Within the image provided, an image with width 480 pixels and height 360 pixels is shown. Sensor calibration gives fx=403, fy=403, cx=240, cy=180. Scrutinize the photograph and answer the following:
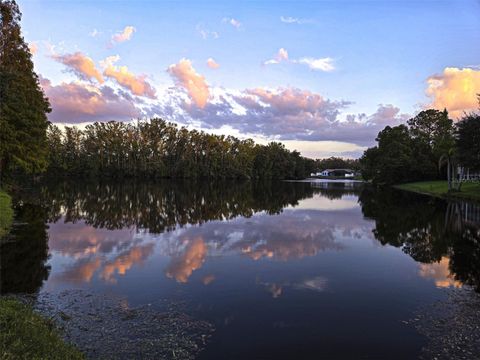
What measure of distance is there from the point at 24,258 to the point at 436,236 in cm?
1973

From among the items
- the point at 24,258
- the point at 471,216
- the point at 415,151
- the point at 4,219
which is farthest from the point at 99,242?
the point at 415,151

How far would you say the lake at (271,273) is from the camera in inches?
345

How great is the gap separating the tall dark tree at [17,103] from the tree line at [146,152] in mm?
85669

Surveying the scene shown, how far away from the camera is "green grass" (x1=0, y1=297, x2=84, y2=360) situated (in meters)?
6.35

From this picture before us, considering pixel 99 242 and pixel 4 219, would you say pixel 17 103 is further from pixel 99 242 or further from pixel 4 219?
pixel 99 242

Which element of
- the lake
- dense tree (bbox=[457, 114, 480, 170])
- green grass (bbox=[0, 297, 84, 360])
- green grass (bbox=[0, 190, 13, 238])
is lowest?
the lake

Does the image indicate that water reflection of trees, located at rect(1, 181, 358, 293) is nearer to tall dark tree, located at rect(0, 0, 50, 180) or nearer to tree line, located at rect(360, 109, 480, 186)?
tall dark tree, located at rect(0, 0, 50, 180)

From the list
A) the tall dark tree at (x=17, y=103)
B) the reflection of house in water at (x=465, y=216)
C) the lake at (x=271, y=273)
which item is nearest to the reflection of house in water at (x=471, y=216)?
the reflection of house in water at (x=465, y=216)

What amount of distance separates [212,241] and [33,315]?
1171 centimetres

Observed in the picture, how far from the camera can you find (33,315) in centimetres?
865

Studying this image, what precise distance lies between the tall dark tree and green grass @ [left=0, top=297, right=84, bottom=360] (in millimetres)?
24793

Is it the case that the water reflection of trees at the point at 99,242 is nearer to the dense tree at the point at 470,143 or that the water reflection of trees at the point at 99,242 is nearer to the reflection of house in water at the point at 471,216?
the reflection of house in water at the point at 471,216

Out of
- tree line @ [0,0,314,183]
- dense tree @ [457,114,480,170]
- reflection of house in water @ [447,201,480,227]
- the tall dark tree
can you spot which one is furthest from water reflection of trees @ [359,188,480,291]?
tree line @ [0,0,314,183]

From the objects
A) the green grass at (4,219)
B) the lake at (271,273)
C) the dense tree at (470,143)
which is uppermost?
the dense tree at (470,143)
